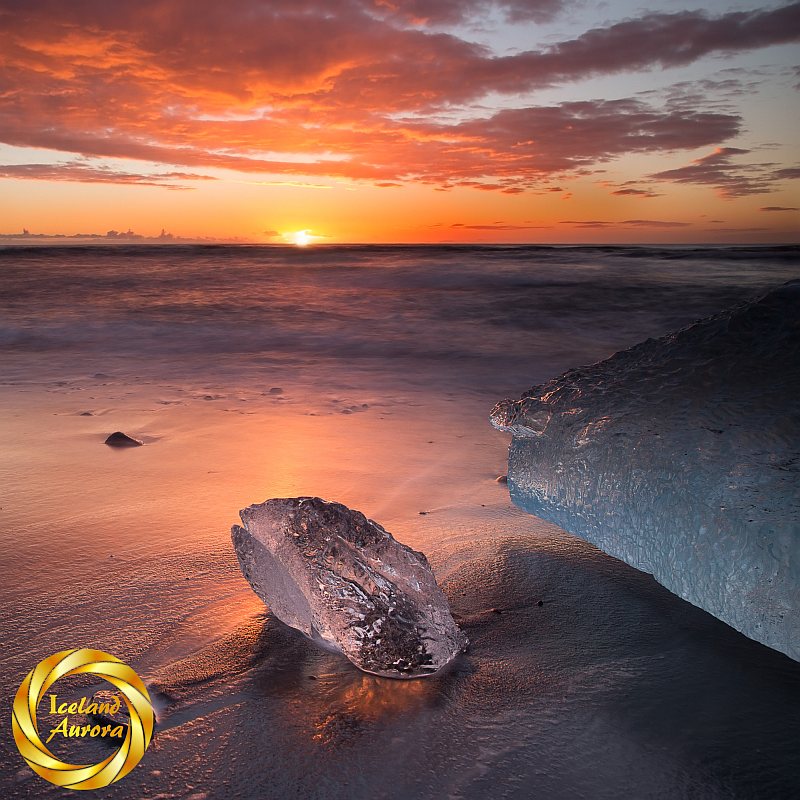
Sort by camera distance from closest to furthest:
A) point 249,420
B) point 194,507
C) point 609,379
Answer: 1. point 609,379
2. point 194,507
3. point 249,420

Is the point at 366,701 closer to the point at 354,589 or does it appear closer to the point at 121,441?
the point at 354,589

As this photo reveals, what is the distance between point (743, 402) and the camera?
5.98 feet

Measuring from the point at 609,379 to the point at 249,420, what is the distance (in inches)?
122

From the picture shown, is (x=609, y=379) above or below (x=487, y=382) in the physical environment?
above

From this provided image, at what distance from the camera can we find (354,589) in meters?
1.73

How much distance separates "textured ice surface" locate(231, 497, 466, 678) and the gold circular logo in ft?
1.47

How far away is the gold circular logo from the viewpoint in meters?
1.42

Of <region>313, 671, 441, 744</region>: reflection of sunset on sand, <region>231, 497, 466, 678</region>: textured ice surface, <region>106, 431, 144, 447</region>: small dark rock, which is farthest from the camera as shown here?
<region>106, 431, 144, 447</region>: small dark rock

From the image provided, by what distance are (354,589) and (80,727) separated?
688 mm

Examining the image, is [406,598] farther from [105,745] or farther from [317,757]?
[105,745]

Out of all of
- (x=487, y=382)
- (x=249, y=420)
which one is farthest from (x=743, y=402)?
(x=487, y=382)

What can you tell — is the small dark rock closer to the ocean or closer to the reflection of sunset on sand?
the ocean

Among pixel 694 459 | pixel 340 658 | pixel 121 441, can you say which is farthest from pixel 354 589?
pixel 121 441

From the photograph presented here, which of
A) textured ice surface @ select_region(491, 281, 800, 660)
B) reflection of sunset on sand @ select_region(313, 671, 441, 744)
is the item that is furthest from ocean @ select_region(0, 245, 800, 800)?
textured ice surface @ select_region(491, 281, 800, 660)
